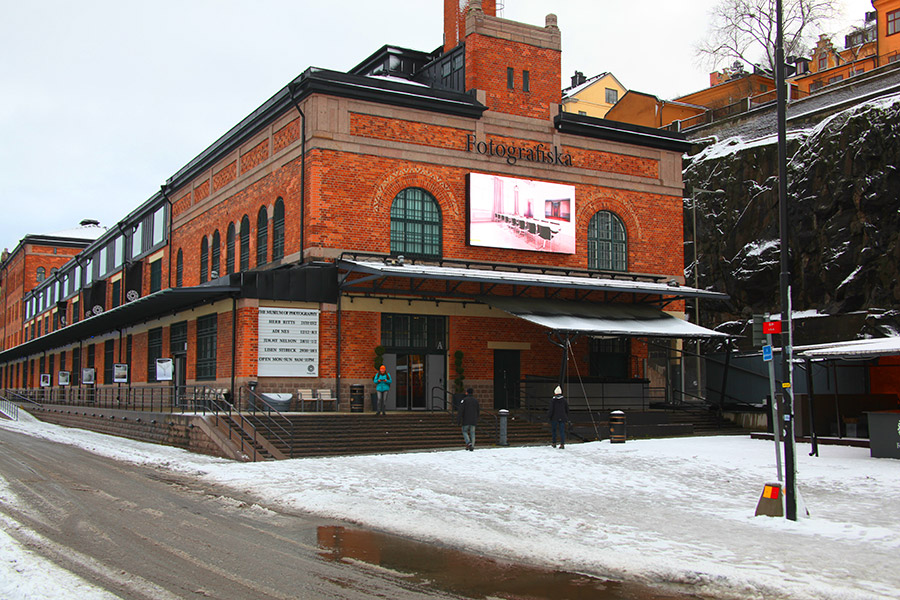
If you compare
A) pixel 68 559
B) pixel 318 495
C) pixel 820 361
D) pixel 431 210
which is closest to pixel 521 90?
pixel 431 210

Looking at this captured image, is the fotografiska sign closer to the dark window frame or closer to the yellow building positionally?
the dark window frame

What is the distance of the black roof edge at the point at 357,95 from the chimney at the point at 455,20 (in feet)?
16.2

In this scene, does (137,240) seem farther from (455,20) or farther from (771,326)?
(771,326)

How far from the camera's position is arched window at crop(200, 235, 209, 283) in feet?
122

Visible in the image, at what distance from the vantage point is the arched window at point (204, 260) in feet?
122

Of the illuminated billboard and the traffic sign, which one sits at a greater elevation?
the illuminated billboard

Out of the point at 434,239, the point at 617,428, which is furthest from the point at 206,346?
the point at 617,428

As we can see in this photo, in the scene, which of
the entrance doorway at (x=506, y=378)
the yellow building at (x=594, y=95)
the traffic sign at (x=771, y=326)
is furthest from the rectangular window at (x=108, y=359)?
the yellow building at (x=594, y=95)

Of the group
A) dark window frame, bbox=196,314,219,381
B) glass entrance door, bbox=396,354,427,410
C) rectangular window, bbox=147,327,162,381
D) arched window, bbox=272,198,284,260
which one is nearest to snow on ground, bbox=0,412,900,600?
dark window frame, bbox=196,314,219,381

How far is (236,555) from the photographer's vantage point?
9727mm

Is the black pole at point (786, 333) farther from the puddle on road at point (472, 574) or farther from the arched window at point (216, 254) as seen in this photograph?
the arched window at point (216, 254)

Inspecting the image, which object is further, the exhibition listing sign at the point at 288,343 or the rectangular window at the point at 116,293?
the rectangular window at the point at 116,293

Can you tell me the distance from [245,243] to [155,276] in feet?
46.3

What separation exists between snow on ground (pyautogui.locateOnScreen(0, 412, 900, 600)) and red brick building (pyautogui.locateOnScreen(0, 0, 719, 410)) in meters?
6.01
